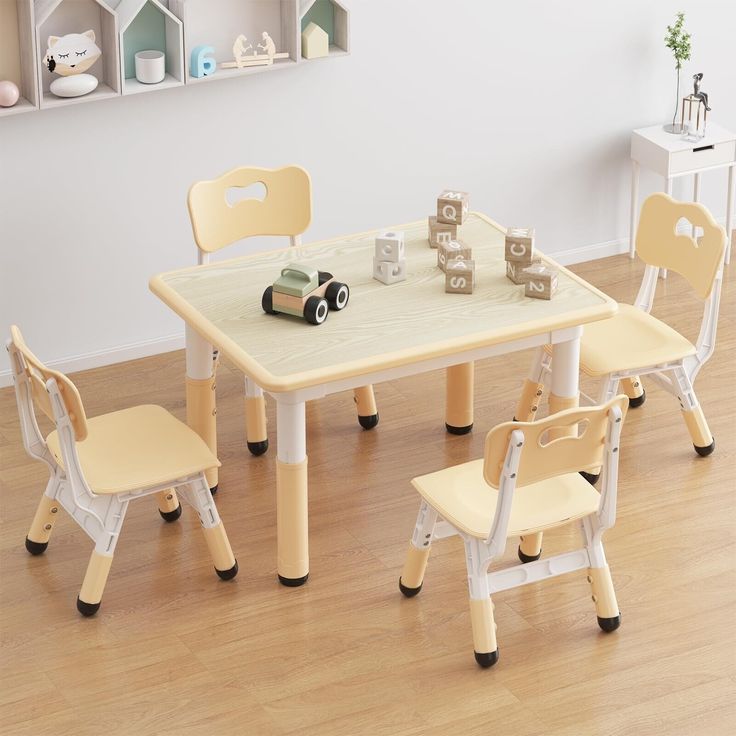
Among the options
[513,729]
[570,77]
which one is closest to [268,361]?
[513,729]

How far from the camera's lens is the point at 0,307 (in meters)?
4.44

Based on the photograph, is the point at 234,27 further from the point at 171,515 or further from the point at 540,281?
the point at 171,515

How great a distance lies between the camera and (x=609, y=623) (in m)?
3.36

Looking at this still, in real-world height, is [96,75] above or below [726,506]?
above

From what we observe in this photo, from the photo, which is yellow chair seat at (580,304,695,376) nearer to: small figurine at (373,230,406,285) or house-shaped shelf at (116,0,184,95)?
small figurine at (373,230,406,285)

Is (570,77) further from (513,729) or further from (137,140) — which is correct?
(513,729)

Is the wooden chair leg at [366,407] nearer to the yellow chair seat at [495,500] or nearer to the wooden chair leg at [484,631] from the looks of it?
the yellow chair seat at [495,500]

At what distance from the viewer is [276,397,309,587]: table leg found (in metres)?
3.37

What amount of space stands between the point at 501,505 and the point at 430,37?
7.27ft

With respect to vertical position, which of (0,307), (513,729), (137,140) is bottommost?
(513,729)

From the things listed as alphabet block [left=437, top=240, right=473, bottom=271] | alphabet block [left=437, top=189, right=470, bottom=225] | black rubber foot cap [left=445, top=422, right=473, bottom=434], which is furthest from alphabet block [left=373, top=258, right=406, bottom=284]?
black rubber foot cap [left=445, top=422, right=473, bottom=434]

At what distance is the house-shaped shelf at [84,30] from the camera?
416cm

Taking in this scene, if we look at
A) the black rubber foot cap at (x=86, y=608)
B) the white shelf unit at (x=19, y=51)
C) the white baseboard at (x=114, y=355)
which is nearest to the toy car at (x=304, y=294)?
the black rubber foot cap at (x=86, y=608)

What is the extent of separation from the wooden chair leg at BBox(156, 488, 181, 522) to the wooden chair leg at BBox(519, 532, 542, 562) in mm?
925
